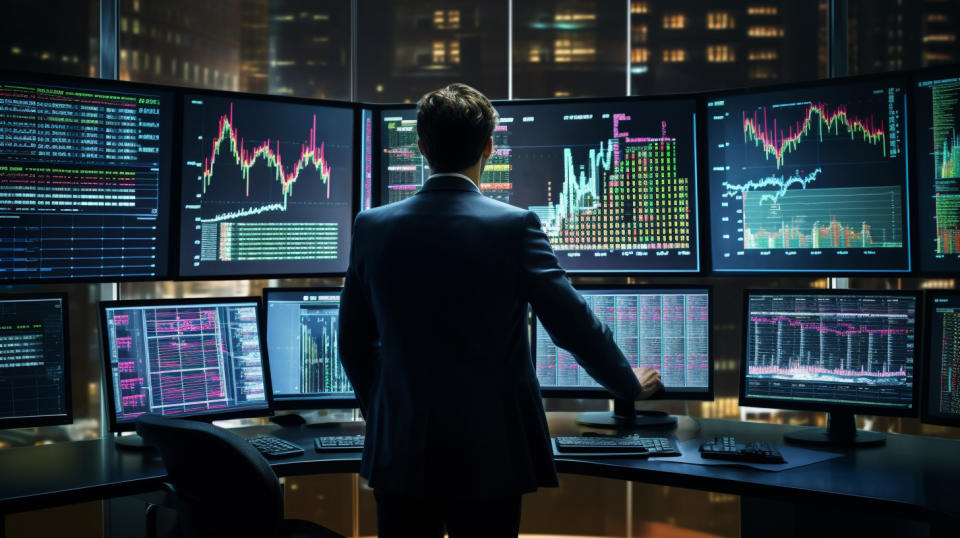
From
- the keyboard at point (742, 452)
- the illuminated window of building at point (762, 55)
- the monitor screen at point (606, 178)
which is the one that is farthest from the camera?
the illuminated window of building at point (762, 55)

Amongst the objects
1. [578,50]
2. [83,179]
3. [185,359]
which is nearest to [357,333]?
[185,359]

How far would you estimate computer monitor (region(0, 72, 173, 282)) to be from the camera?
2439 mm

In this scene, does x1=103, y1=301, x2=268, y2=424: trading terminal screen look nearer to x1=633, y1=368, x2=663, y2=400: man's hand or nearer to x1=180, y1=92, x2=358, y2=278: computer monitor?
x1=180, y1=92, x2=358, y2=278: computer monitor

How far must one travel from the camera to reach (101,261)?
2.56 m

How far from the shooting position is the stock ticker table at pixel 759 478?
185cm

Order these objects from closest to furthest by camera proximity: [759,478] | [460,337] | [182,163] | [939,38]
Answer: [460,337], [759,478], [182,163], [939,38]

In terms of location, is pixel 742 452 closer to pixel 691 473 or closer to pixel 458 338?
pixel 691 473

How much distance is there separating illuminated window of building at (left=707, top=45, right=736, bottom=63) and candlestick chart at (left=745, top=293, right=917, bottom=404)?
52.2 inches

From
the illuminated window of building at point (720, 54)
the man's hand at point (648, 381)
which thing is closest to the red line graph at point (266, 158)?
the man's hand at point (648, 381)

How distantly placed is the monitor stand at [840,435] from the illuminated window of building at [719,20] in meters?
1.73

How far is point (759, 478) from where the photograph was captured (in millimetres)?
1998

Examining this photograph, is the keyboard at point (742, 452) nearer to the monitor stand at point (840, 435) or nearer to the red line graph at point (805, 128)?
the monitor stand at point (840, 435)

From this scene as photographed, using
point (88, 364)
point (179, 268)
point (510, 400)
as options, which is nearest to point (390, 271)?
point (510, 400)

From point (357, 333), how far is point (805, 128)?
1627 mm
